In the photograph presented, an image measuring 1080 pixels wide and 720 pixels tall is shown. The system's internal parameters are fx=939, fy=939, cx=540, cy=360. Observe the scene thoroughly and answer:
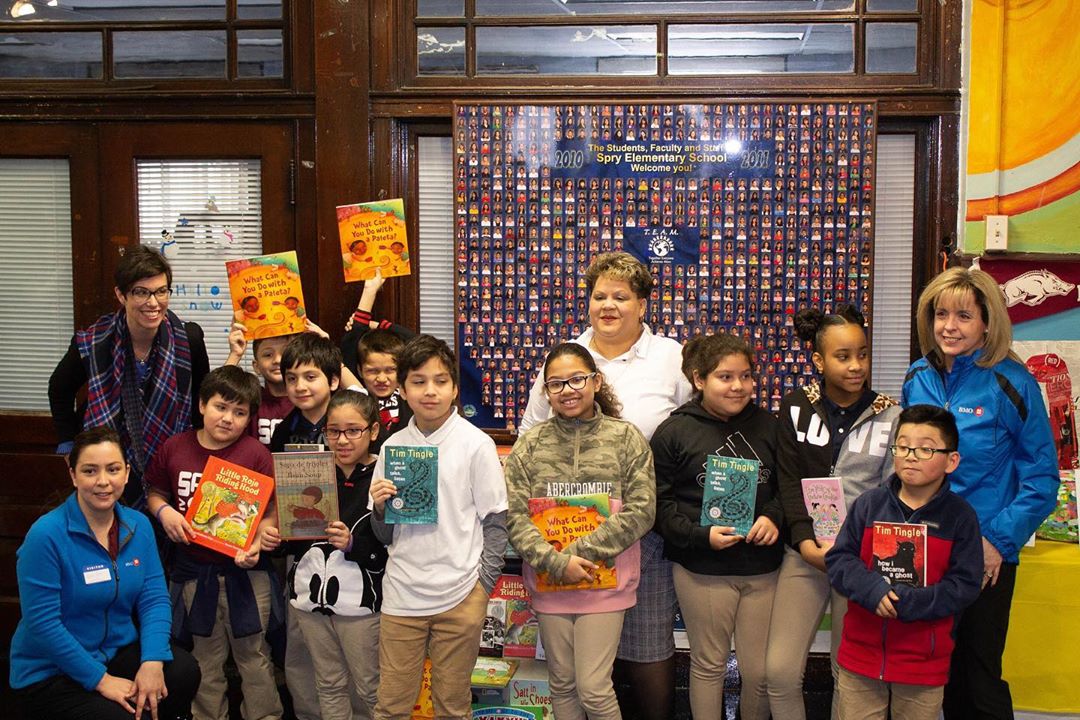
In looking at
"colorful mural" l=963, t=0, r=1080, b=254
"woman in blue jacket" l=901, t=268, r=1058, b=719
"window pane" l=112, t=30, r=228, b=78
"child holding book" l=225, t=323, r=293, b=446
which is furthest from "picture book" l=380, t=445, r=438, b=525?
"colorful mural" l=963, t=0, r=1080, b=254

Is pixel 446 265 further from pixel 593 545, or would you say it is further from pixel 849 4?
pixel 849 4

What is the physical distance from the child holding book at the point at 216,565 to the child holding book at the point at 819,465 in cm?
178

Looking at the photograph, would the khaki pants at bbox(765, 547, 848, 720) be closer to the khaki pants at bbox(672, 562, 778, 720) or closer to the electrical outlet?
the khaki pants at bbox(672, 562, 778, 720)

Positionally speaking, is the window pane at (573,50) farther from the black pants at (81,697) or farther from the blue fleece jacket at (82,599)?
the black pants at (81,697)

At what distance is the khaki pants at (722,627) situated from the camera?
3.10 m

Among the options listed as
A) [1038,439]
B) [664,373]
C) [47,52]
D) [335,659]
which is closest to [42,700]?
[335,659]

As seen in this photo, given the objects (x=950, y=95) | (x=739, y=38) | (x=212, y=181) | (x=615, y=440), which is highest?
(x=739, y=38)

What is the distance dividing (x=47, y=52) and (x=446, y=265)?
211 cm

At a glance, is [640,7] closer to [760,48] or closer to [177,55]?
[760,48]

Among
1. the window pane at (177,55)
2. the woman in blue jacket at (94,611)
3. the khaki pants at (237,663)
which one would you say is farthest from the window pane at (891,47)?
the woman in blue jacket at (94,611)

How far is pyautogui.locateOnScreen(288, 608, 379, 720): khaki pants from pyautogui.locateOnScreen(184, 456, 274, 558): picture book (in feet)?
1.10

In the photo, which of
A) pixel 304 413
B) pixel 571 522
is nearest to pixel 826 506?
pixel 571 522

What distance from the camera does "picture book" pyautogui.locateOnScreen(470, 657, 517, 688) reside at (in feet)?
11.5

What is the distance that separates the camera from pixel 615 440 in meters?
3.06
